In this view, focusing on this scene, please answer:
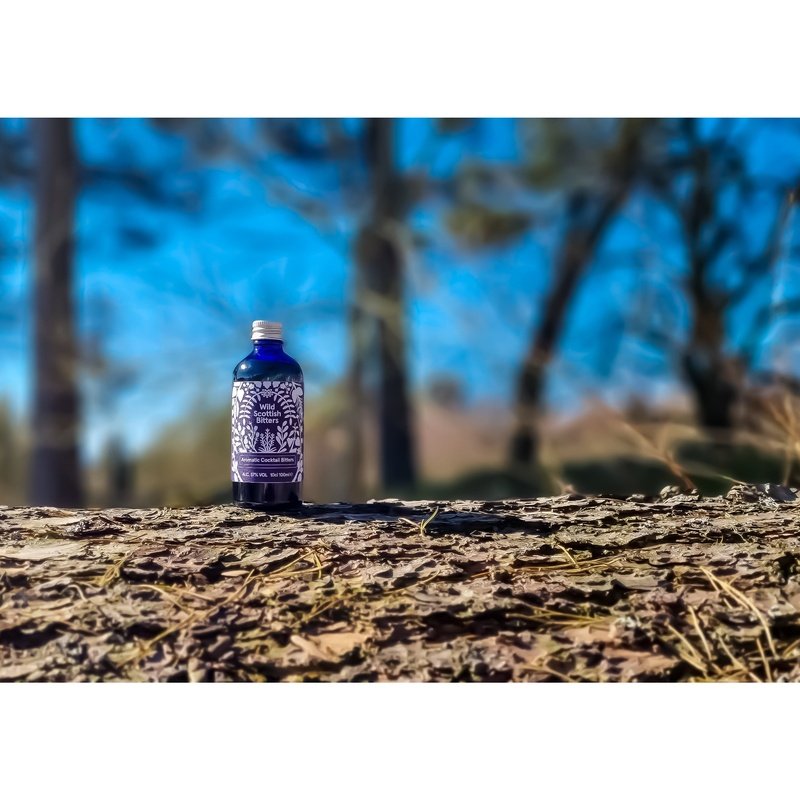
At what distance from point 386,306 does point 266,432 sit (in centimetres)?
84

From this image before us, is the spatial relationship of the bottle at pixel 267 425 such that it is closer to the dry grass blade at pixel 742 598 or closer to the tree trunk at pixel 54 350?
the dry grass blade at pixel 742 598

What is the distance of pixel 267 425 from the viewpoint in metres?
1.06

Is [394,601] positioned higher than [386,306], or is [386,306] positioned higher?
[386,306]

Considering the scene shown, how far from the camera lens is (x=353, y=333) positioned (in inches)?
71.4

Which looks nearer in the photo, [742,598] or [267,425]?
[742,598]

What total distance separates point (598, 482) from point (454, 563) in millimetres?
933

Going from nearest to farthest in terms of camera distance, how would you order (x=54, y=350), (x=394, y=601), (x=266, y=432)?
(x=394, y=601) → (x=266, y=432) → (x=54, y=350)

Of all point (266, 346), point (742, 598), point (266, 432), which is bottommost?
point (742, 598)

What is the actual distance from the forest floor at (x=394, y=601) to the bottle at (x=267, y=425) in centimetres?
6

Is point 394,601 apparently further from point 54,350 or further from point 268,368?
point 54,350

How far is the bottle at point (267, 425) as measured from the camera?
1061 mm

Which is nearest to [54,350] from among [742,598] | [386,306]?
[386,306]

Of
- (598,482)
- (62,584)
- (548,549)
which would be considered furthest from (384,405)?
(62,584)

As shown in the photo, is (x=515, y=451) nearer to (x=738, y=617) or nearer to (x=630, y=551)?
Answer: (x=630, y=551)
